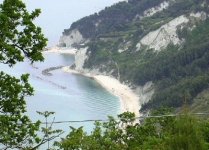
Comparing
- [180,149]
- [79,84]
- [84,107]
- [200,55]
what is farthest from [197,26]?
[180,149]

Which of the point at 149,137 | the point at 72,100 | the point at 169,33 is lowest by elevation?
the point at 149,137

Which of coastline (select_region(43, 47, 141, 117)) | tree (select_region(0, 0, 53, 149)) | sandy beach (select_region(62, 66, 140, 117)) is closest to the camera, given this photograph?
tree (select_region(0, 0, 53, 149))

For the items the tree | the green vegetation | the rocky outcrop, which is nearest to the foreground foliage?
the green vegetation

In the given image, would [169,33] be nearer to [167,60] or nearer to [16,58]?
[167,60]

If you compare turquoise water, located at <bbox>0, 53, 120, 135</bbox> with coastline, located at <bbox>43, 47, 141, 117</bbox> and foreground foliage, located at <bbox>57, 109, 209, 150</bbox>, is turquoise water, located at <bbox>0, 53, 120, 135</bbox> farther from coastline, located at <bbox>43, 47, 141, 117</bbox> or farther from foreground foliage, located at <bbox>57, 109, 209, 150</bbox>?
foreground foliage, located at <bbox>57, 109, 209, 150</bbox>

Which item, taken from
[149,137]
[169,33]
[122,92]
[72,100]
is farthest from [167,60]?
[149,137]

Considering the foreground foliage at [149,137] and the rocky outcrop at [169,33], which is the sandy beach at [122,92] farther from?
the foreground foliage at [149,137]

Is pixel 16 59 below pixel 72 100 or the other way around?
below

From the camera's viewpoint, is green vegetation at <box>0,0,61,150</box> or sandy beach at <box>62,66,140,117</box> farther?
sandy beach at <box>62,66,140,117</box>
